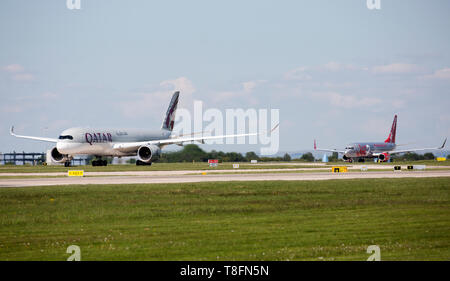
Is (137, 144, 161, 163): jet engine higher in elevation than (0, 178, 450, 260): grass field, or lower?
higher

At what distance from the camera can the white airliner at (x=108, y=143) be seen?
7362cm

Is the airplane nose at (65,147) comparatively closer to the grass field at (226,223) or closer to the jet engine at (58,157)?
the jet engine at (58,157)

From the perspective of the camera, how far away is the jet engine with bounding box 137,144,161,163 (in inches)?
3027

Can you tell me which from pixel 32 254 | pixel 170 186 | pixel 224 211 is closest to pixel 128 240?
pixel 32 254

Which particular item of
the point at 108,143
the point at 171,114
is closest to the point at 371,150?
the point at 171,114

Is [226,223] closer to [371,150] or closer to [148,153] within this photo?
[148,153]

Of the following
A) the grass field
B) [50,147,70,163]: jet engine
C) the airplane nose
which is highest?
the airplane nose

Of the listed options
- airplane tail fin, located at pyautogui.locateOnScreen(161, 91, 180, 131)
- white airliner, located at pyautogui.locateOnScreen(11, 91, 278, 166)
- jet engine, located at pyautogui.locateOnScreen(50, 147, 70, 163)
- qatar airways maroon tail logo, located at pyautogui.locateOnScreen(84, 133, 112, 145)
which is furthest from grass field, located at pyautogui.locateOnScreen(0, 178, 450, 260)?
airplane tail fin, located at pyautogui.locateOnScreen(161, 91, 180, 131)

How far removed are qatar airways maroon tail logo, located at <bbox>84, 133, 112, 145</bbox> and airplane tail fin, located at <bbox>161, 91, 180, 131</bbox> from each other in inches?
651

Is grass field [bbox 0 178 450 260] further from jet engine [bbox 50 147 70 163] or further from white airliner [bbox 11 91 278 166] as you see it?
jet engine [bbox 50 147 70 163]

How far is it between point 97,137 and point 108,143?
9.00 ft

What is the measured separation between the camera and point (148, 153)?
77.6 m
